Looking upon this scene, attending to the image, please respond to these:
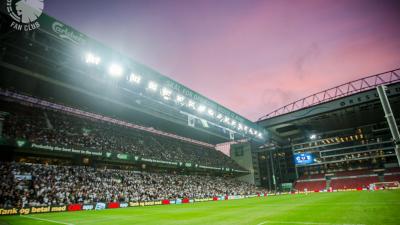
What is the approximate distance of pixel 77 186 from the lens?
25953mm

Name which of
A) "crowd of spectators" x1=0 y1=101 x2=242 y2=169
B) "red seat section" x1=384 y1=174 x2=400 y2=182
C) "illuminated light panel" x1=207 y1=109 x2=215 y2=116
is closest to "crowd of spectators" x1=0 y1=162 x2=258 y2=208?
"crowd of spectators" x1=0 y1=101 x2=242 y2=169

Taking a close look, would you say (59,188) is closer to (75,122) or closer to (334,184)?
(75,122)

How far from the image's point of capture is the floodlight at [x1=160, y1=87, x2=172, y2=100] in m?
23.3

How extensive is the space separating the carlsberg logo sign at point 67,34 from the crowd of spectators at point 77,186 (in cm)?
1453

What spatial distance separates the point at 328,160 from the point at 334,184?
6.21 m

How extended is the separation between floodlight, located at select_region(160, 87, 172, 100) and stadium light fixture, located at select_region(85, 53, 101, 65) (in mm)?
6983

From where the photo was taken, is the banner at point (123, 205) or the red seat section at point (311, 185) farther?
the red seat section at point (311, 185)

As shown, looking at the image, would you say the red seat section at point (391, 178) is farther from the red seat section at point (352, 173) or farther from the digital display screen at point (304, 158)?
the digital display screen at point (304, 158)

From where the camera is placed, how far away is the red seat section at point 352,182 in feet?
183

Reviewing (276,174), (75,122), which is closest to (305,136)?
(276,174)

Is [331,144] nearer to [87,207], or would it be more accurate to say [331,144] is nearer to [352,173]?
[352,173]

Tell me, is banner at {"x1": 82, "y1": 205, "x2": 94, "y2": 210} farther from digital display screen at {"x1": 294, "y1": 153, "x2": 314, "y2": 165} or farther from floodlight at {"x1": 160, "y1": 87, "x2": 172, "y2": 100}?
digital display screen at {"x1": 294, "y1": 153, "x2": 314, "y2": 165}

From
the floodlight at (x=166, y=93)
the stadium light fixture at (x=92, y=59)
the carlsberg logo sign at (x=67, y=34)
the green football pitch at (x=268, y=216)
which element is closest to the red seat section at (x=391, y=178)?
the green football pitch at (x=268, y=216)

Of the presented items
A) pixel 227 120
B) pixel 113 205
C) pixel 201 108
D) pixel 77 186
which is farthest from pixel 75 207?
pixel 227 120
